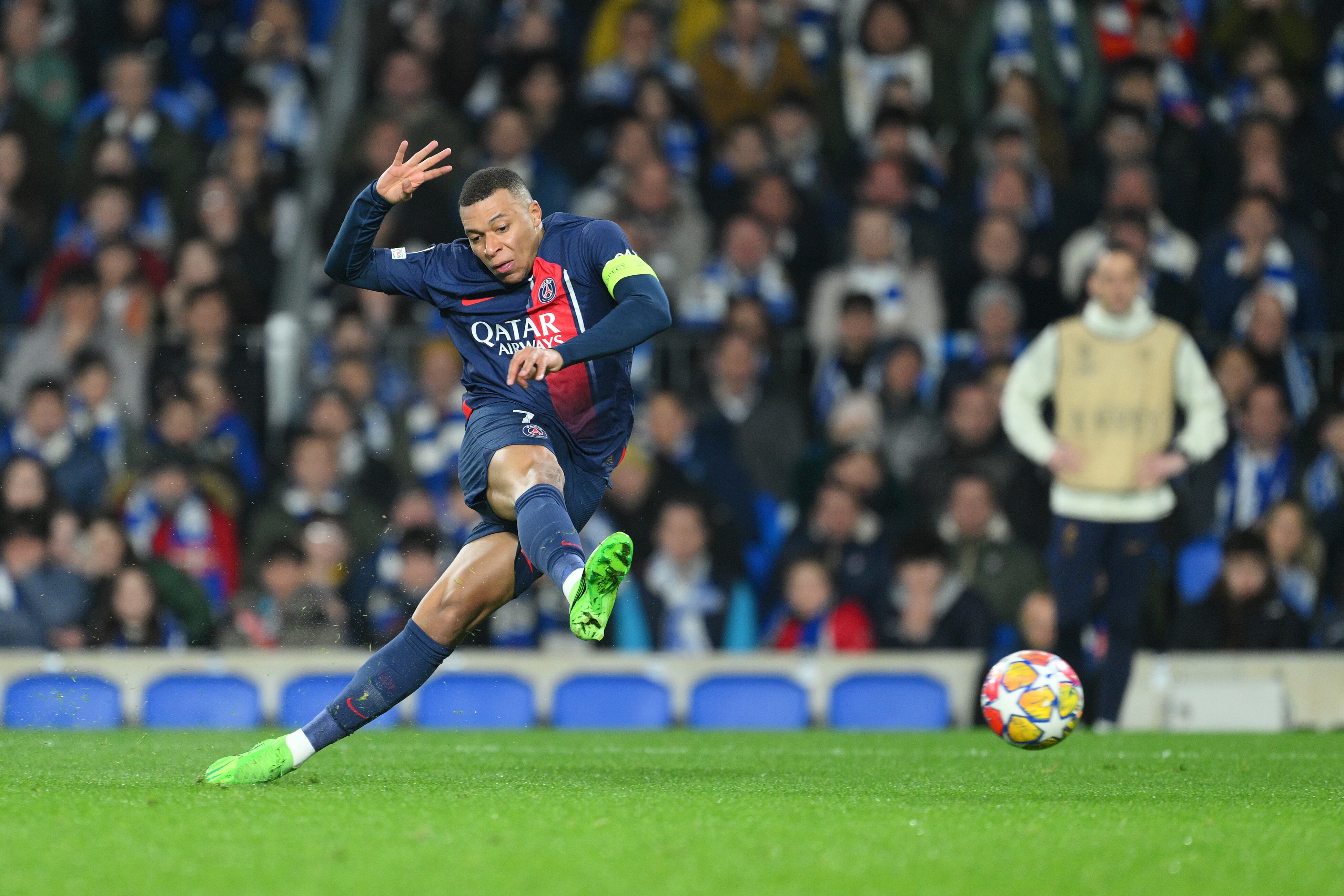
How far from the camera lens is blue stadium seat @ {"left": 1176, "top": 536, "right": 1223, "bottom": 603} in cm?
1096

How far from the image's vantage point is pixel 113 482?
11242 mm

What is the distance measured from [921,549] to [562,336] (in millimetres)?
4584

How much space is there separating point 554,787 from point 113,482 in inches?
243

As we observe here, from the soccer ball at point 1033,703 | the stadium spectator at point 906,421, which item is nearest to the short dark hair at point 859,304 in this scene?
the stadium spectator at point 906,421

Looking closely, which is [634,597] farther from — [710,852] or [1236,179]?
[710,852]

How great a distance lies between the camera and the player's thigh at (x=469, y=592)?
6.04 m

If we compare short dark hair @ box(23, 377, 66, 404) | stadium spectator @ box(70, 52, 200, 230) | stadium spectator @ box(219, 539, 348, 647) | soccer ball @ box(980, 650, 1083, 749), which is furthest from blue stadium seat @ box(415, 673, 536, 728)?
stadium spectator @ box(70, 52, 200, 230)

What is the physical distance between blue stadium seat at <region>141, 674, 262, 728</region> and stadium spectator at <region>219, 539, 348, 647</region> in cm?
47

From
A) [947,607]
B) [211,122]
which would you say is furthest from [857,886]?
[211,122]

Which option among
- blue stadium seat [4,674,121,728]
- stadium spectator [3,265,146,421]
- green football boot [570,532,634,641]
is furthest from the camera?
stadium spectator [3,265,146,421]

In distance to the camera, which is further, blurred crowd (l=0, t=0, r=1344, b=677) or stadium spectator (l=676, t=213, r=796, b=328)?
stadium spectator (l=676, t=213, r=796, b=328)

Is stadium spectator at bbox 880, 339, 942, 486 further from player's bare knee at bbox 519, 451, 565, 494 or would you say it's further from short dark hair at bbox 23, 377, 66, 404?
player's bare knee at bbox 519, 451, 565, 494

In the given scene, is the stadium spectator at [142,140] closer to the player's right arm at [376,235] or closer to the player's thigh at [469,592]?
the player's right arm at [376,235]

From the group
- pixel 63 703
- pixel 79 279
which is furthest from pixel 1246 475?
pixel 79 279
